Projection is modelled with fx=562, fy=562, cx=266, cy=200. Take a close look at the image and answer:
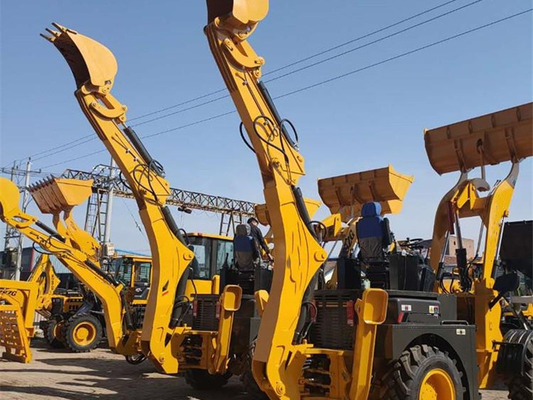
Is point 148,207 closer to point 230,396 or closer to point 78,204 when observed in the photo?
point 230,396

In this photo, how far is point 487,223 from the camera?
795cm

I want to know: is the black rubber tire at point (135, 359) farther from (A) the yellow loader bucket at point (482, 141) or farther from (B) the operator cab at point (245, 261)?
(A) the yellow loader bucket at point (482, 141)

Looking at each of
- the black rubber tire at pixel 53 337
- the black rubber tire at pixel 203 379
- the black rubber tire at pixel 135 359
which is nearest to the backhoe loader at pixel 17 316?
the black rubber tire at pixel 53 337

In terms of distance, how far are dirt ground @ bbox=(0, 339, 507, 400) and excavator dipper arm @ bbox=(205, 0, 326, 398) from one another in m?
3.10

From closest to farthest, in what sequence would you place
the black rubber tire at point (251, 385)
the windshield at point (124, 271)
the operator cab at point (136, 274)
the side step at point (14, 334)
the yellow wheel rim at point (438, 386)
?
the yellow wheel rim at point (438, 386) < the black rubber tire at point (251, 385) < the side step at point (14, 334) < the operator cab at point (136, 274) < the windshield at point (124, 271)

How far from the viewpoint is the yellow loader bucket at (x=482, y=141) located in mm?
8188

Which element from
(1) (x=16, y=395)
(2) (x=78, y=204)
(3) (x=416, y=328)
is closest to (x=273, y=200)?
(3) (x=416, y=328)

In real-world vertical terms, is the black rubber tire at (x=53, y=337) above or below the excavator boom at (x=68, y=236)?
below

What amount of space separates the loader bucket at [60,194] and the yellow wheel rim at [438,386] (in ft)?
33.2

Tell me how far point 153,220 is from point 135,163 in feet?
3.21

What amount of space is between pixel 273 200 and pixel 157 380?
224 inches

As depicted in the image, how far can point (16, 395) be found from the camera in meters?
8.13

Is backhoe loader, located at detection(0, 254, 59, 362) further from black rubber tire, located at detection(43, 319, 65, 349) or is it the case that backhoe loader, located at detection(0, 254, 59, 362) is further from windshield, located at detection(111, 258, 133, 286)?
windshield, located at detection(111, 258, 133, 286)

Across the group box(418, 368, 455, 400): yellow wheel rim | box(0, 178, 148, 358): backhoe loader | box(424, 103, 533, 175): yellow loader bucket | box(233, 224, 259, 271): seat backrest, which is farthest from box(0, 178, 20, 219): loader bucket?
box(418, 368, 455, 400): yellow wheel rim
